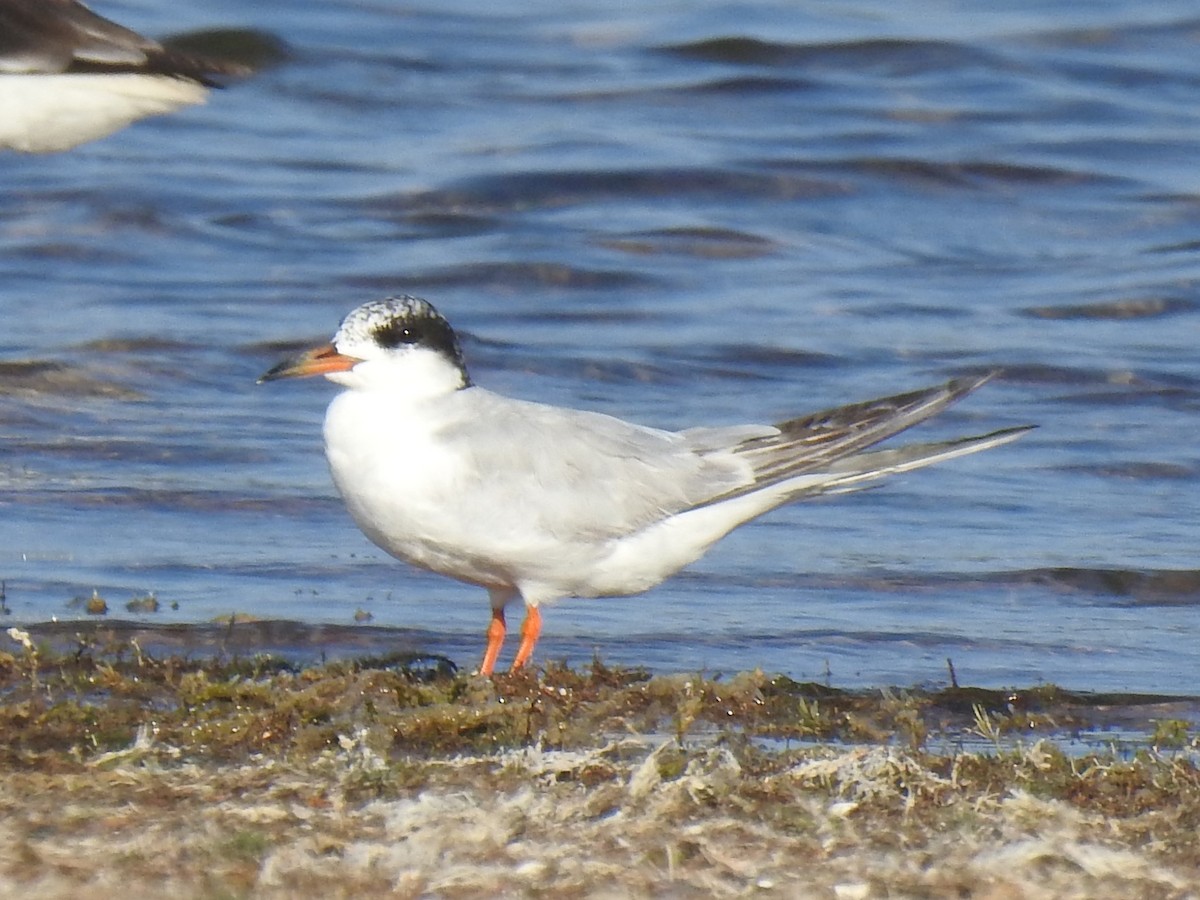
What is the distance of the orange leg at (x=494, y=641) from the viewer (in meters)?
6.58

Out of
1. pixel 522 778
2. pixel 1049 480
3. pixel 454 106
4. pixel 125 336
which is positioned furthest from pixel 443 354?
pixel 454 106

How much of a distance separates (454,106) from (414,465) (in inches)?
478

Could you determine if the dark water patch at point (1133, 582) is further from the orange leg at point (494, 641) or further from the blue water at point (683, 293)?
the orange leg at point (494, 641)

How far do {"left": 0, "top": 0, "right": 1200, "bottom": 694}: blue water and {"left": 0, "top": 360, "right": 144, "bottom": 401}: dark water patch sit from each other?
0.10 feet

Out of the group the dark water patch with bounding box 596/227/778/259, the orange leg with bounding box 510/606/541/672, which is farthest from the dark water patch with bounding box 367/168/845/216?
the orange leg with bounding box 510/606/541/672

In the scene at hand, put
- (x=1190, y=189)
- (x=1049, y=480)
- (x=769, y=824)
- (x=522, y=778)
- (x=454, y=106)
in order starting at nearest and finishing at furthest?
1. (x=769, y=824)
2. (x=522, y=778)
3. (x=1049, y=480)
4. (x=1190, y=189)
5. (x=454, y=106)

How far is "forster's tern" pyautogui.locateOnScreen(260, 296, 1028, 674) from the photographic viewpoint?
622cm

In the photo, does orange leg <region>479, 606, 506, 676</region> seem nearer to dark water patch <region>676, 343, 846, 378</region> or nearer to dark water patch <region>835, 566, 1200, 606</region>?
dark water patch <region>835, 566, 1200, 606</region>

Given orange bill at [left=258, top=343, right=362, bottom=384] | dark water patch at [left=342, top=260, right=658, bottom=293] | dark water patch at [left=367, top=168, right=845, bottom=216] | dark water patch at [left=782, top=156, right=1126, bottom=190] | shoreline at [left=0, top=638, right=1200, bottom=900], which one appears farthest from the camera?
dark water patch at [left=782, top=156, right=1126, bottom=190]

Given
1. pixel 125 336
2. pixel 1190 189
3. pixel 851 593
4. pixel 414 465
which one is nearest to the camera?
pixel 414 465

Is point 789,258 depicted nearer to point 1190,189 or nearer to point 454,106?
point 1190,189

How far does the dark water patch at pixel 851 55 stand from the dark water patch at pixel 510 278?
545 cm

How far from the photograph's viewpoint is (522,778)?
Answer: 16.8 feet

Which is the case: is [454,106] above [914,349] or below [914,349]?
above
